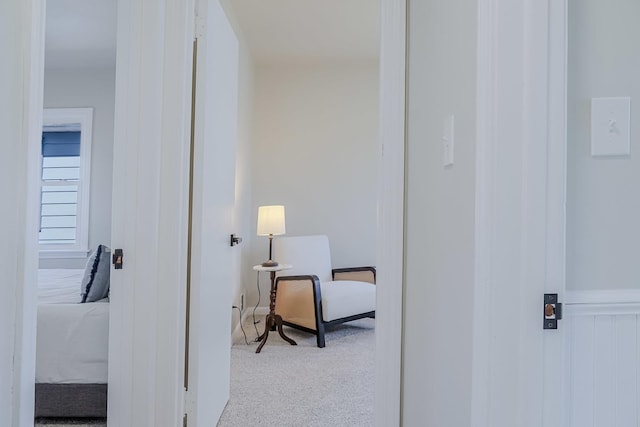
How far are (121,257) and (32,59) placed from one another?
716 millimetres

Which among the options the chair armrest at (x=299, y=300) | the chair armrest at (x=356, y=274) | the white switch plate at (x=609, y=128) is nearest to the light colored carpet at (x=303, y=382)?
the chair armrest at (x=299, y=300)

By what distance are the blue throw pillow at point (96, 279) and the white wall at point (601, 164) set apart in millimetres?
2053

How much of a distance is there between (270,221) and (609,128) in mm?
2907

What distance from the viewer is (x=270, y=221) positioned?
3.50 metres

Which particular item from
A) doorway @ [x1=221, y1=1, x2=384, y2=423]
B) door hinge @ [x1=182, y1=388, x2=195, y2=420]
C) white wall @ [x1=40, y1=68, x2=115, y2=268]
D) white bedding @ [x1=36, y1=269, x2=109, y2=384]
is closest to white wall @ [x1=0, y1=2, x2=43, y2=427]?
Result: door hinge @ [x1=182, y1=388, x2=195, y2=420]

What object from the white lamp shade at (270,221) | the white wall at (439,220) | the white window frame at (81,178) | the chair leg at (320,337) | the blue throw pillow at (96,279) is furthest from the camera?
the white window frame at (81,178)

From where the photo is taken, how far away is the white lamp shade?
137 inches

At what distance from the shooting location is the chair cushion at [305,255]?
356 cm

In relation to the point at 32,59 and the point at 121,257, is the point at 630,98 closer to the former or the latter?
the point at 32,59

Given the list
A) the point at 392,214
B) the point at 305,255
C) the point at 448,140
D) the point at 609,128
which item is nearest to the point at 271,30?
the point at 305,255

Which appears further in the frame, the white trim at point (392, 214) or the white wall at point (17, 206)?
the white trim at point (392, 214)

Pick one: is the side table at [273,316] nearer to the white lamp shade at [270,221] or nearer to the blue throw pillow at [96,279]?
the white lamp shade at [270,221]

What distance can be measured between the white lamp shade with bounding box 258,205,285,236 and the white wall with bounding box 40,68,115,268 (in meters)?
1.74

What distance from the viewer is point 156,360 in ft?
4.82
